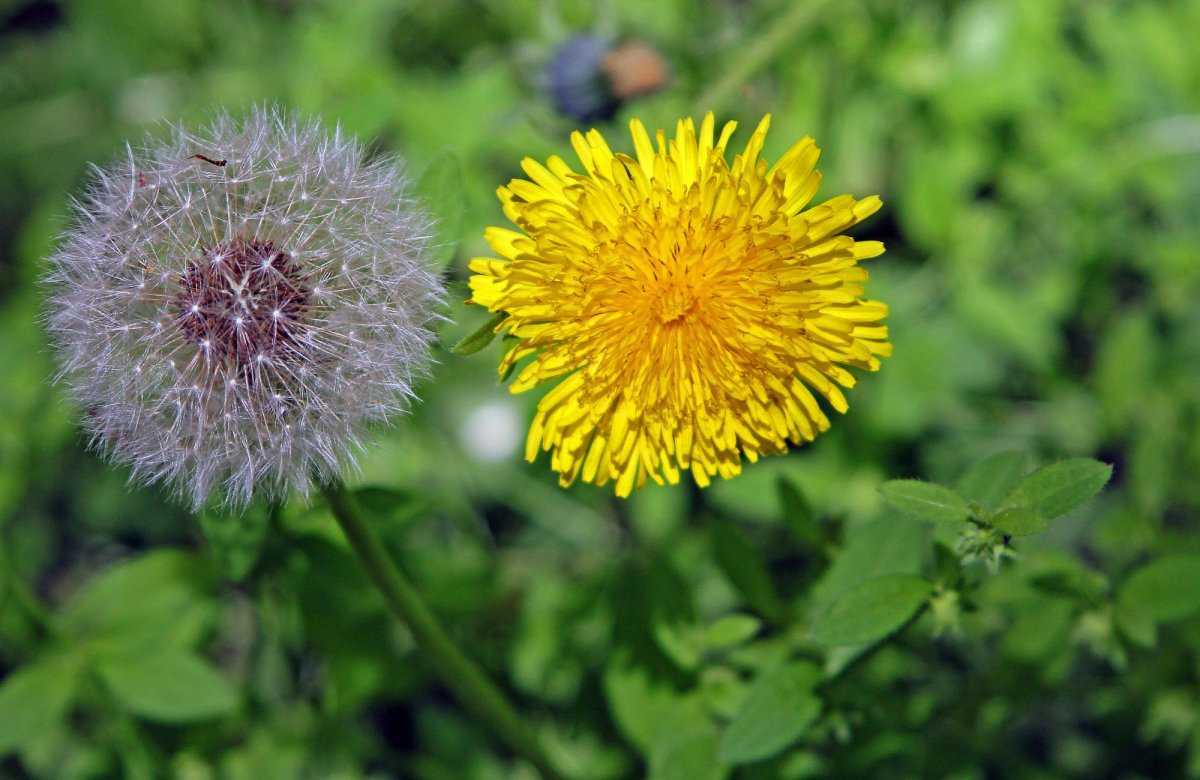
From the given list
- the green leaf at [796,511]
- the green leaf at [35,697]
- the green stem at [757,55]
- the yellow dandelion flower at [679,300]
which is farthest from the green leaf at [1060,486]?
the green leaf at [35,697]

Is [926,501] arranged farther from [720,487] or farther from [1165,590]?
[720,487]

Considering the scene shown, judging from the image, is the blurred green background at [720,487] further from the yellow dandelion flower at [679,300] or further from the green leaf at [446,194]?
the yellow dandelion flower at [679,300]

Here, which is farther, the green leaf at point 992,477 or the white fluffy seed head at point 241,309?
the green leaf at point 992,477

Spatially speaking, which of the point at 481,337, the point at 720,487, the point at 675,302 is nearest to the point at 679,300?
the point at 675,302

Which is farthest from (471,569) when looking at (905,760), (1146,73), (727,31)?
(1146,73)

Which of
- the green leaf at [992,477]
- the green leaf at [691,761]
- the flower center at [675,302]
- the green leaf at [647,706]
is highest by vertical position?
the flower center at [675,302]

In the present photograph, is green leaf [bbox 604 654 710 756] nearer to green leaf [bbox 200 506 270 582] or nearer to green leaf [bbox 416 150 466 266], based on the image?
green leaf [bbox 200 506 270 582]

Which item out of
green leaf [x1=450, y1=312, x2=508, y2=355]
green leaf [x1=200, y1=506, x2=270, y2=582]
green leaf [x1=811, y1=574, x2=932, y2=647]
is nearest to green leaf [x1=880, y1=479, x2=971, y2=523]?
green leaf [x1=811, y1=574, x2=932, y2=647]
